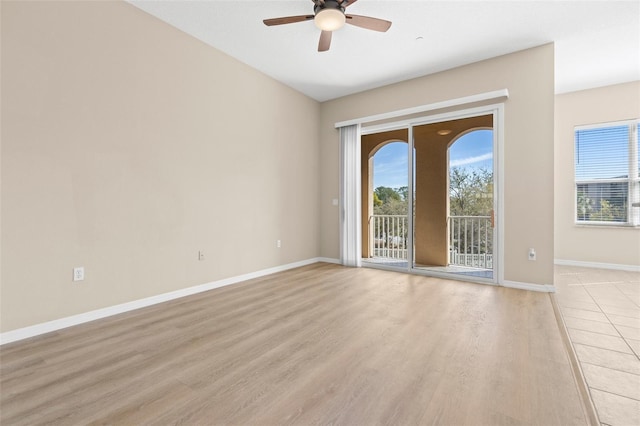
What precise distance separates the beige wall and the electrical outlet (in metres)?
7.05

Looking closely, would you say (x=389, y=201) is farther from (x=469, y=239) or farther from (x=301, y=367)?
(x=301, y=367)

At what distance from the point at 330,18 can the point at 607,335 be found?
358 cm

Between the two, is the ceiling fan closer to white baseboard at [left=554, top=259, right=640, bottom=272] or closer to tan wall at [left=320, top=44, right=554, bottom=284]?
tan wall at [left=320, top=44, right=554, bottom=284]

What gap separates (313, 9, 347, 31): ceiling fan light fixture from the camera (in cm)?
250

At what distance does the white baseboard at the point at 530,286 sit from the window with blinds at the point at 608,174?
2.52 m

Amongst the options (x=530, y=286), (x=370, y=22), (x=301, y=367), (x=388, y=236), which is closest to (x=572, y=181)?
(x=530, y=286)

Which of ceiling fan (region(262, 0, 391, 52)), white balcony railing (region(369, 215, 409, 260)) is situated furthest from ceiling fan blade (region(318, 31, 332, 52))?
white balcony railing (region(369, 215, 409, 260))

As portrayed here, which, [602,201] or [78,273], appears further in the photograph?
[602,201]

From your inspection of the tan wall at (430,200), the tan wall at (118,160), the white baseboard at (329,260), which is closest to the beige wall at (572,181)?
the tan wall at (430,200)

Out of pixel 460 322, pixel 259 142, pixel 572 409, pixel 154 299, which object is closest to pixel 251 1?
pixel 259 142

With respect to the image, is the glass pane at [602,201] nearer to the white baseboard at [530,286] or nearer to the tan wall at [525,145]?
the tan wall at [525,145]

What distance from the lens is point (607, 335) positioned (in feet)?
7.70

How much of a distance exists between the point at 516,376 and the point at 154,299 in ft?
10.8

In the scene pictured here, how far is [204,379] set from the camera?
1.72 m
